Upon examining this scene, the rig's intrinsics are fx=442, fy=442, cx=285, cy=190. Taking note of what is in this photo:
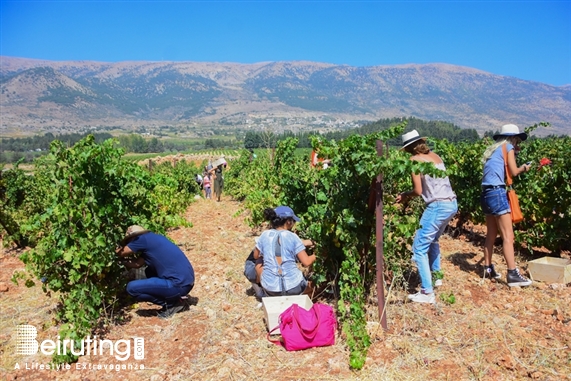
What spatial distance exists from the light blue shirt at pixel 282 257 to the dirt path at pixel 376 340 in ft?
1.43

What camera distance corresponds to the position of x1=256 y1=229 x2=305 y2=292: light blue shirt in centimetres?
484

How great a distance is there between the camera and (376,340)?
162 inches

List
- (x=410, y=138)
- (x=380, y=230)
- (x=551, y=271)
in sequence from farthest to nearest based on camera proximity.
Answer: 1. (x=551, y=271)
2. (x=410, y=138)
3. (x=380, y=230)

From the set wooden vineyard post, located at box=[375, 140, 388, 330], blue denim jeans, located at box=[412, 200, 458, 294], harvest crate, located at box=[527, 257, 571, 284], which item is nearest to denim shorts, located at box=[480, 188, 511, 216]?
blue denim jeans, located at box=[412, 200, 458, 294]

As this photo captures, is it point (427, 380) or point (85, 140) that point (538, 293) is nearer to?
point (427, 380)

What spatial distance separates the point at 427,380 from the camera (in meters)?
3.48

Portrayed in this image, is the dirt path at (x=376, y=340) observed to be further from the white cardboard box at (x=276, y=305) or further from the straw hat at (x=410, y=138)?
the straw hat at (x=410, y=138)

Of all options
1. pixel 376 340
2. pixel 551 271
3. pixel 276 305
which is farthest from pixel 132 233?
pixel 551 271

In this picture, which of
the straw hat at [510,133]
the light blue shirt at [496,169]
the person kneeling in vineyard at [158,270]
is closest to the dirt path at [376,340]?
the person kneeling in vineyard at [158,270]

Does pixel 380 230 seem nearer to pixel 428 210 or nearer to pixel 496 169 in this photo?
pixel 428 210

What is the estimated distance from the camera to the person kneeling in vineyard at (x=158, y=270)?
496cm

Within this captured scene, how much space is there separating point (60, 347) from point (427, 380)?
3.24 metres

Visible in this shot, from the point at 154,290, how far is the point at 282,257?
150 centimetres

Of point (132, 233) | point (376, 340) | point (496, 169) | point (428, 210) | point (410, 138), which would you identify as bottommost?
point (376, 340)
